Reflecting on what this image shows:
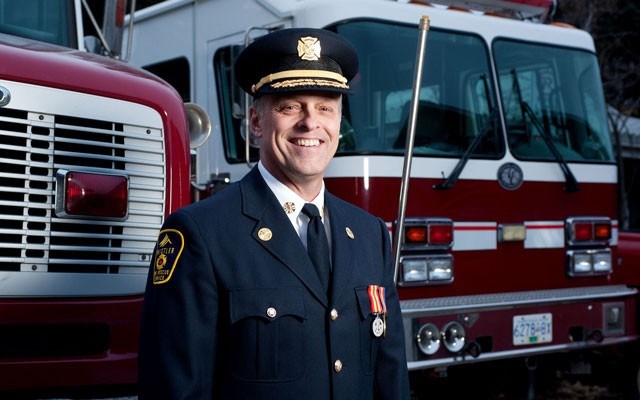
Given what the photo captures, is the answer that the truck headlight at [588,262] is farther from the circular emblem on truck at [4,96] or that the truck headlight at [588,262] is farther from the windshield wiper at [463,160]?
the circular emblem on truck at [4,96]

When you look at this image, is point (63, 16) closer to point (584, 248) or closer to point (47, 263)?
point (47, 263)

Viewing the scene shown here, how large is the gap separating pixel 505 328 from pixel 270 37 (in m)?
3.48

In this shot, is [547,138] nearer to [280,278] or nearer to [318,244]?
[318,244]

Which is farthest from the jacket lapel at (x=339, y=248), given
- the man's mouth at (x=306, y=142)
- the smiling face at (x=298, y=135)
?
the man's mouth at (x=306, y=142)

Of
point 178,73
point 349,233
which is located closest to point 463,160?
point 178,73

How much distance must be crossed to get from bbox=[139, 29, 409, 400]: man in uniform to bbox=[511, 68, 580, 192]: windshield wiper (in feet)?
11.8

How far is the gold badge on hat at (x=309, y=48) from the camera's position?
2430mm

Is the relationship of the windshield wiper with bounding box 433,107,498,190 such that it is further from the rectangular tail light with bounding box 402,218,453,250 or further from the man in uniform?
the man in uniform

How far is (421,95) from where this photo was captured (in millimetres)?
5492

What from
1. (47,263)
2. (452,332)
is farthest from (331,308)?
(452,332)

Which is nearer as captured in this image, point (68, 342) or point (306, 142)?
point (306, 142)

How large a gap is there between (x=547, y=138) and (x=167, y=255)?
4.15 meters

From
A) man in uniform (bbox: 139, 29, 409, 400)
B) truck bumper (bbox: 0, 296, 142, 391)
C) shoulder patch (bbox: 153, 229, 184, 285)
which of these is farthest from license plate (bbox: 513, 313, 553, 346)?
shoulder patch (bbox: 153, 229, 184, 285)

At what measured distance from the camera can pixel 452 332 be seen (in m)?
5.25
